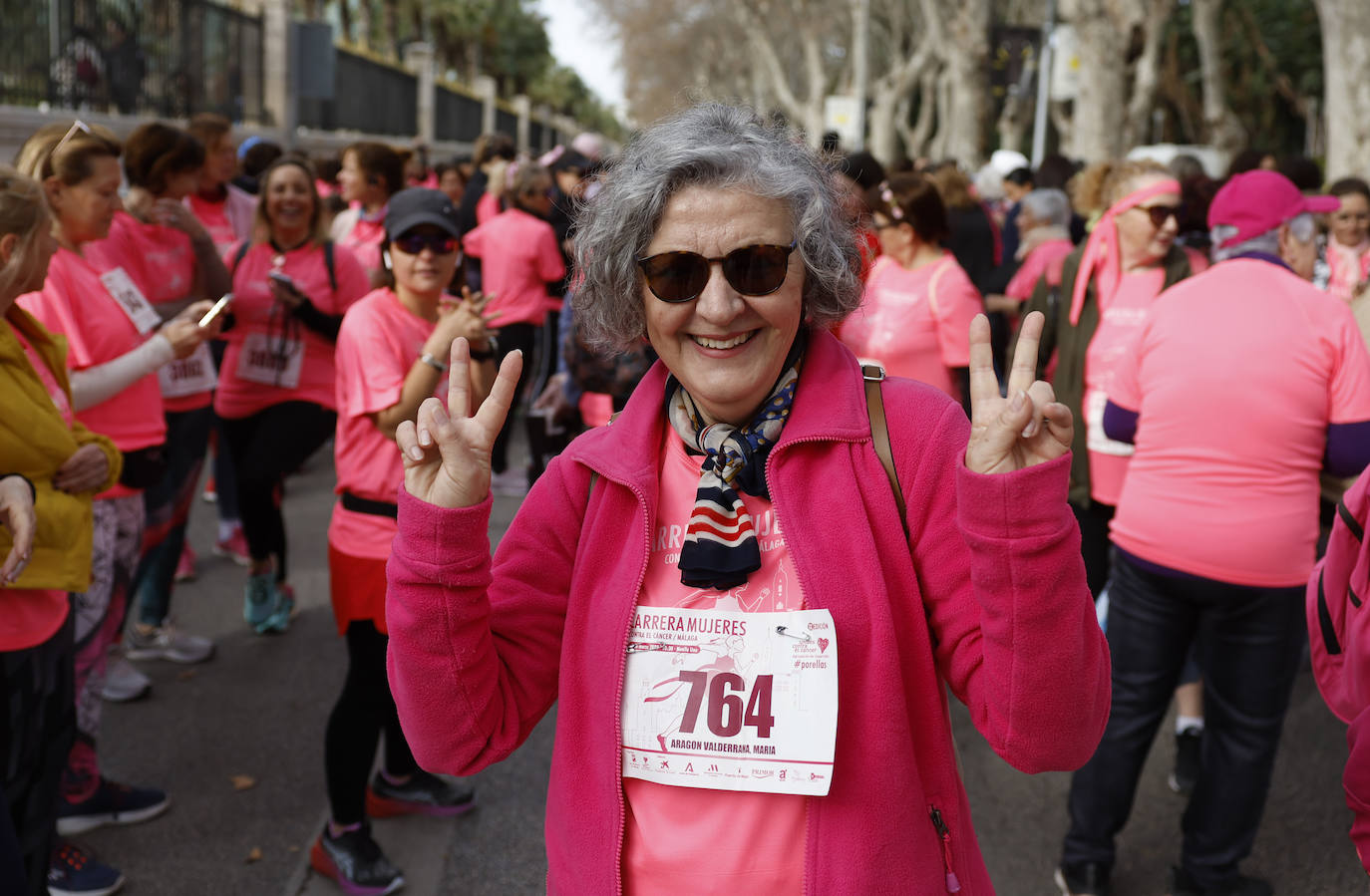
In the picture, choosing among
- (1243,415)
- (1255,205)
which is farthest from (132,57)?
(1243,415)

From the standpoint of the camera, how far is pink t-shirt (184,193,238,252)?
6.86 metres

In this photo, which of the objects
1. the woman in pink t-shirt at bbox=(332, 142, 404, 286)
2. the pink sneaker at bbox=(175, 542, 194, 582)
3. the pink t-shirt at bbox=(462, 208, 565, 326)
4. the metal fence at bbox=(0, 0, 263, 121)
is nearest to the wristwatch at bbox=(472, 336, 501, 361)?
the woman in pink t-shirt at bbox=(332, 142, 404, 286)

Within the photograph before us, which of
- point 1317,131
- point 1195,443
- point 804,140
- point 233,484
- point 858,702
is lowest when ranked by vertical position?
point 233,484

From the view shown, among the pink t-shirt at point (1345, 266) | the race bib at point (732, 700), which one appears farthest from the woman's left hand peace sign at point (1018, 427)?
the pink t-shirt at point (1345, 266)

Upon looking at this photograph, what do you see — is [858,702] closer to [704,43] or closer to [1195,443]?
[1195,443]

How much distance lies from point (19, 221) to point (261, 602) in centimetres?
322

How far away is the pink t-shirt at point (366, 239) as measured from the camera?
680 centimetres

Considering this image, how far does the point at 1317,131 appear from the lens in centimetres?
4131

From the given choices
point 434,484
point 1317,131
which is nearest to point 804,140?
point 434,484

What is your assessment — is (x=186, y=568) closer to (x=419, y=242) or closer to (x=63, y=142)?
(x=63, y=142)

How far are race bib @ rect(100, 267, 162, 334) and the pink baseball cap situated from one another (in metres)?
3.34

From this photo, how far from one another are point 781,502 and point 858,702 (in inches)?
12.0

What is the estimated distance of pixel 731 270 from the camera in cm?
189

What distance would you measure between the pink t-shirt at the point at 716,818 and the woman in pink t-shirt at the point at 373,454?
175cm
